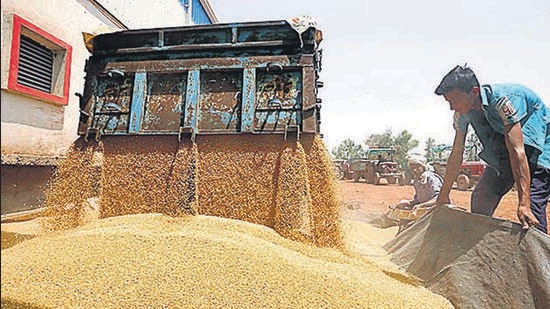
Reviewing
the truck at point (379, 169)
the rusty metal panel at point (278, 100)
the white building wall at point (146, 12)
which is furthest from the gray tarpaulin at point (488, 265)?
the truck at point (379, 169)

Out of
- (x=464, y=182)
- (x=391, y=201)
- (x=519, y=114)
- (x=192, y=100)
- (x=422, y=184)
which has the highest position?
(x=192, y=100)

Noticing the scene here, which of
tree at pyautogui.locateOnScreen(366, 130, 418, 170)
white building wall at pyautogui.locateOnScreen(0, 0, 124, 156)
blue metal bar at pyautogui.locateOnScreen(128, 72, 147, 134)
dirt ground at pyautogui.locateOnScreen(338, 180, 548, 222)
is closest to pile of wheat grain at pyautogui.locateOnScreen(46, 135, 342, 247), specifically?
blue metal bar at pyautogui.locateOnScreen(128, 72, 147, 134)

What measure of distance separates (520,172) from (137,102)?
295 cm

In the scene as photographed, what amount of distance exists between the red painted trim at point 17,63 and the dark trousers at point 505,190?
5.35 metres

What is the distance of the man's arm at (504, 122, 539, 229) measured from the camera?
6.71 feet

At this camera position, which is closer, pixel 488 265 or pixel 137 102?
pixel 488 265

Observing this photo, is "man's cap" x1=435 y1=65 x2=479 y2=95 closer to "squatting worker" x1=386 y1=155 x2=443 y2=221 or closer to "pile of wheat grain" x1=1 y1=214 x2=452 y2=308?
"pile of wheat grain" x1=1 y1=214 x2=452 y2=308

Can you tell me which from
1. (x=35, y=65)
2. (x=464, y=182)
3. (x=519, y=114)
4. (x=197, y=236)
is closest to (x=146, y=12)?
(x=35, y=65)

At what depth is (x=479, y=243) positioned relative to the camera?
219cm

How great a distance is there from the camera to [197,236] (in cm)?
204

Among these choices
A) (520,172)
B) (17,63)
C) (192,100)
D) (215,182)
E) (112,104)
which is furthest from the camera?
(17,63)

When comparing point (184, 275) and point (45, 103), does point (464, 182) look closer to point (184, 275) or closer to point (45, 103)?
point (45, 103)

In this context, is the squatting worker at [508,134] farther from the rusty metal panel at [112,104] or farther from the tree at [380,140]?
the tree at [380,140]

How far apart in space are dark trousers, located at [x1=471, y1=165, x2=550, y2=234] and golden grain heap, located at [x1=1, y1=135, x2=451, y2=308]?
1068mm
